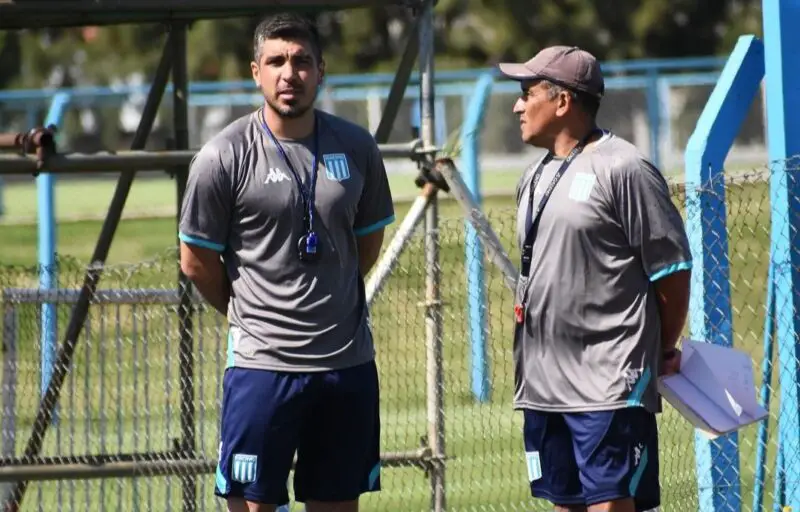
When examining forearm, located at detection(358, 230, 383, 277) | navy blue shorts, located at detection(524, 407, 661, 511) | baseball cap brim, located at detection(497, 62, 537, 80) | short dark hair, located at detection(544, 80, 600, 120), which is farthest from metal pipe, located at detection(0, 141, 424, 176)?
navy blue shorts, located at detection(524, 407, 661, 511)

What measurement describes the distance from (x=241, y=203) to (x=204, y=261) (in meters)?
0.28

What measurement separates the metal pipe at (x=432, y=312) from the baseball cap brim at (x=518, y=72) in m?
1.57

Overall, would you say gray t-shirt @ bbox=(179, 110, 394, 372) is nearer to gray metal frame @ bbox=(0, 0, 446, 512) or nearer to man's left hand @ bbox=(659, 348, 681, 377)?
man's left hand @ bbox=(659, 348, 681, 377)

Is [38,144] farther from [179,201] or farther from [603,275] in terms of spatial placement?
[603,275]

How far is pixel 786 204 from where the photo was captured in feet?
21.3

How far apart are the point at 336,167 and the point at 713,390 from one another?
1601 millimetres

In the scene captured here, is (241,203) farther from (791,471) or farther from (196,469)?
(791,471)

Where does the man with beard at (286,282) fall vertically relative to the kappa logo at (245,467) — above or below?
above

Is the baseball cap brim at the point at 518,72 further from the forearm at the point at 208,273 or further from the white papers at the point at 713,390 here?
the forearm at the point at 208,273

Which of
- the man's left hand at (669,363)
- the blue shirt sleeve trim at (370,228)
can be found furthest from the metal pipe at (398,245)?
the man's left hand at (669,363)

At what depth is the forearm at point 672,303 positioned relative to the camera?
5.20 metres

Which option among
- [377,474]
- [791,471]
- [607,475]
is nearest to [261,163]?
[377,474]

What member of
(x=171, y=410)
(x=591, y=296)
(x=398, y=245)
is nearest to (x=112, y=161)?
(x=398, y=245)

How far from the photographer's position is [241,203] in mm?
5277
